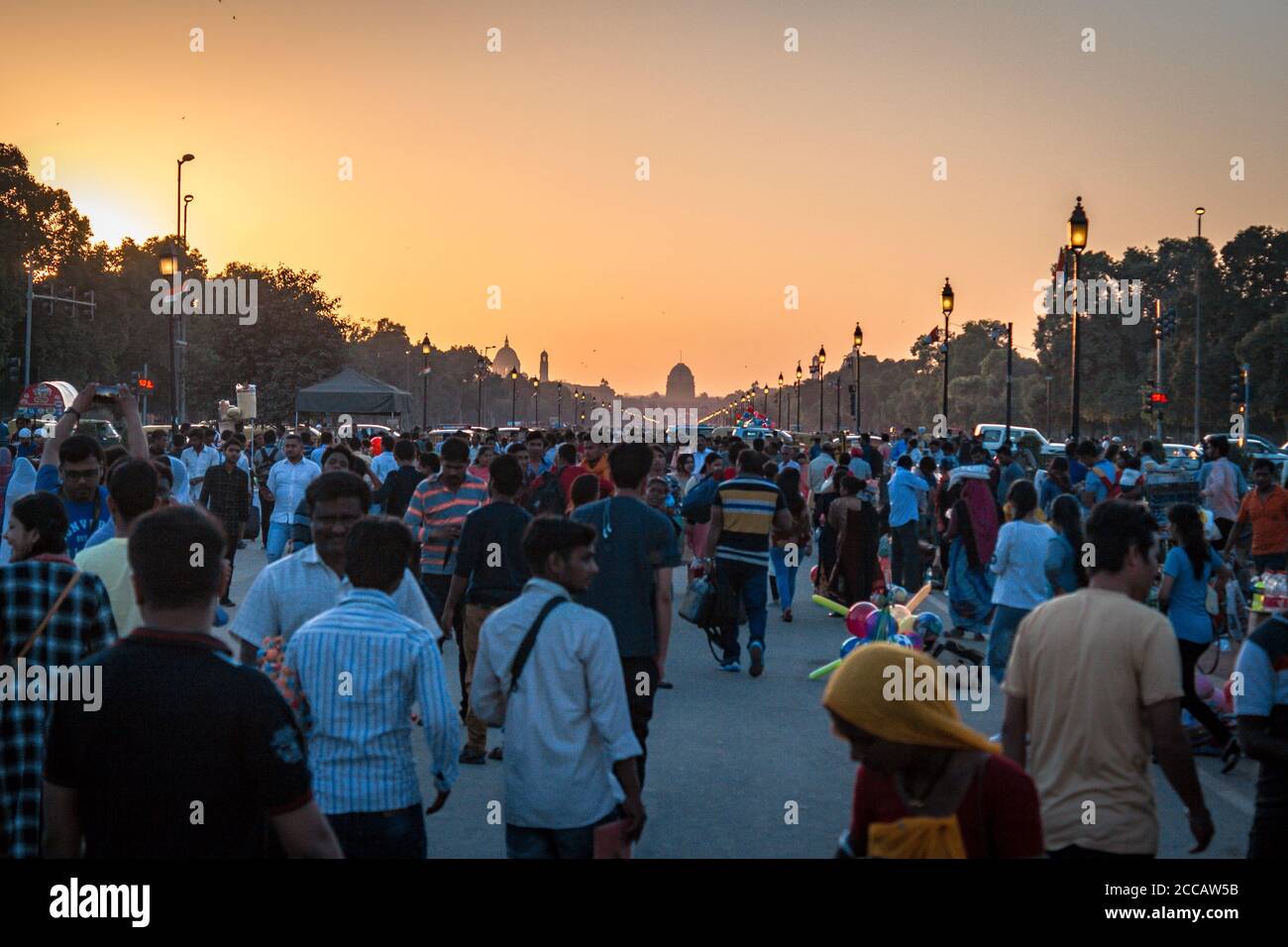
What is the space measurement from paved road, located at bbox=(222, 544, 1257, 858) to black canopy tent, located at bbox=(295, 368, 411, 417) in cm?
2462

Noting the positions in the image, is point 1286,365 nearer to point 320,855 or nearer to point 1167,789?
point 1167,789

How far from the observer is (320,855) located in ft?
11.1

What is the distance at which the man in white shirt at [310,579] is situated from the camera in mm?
5148

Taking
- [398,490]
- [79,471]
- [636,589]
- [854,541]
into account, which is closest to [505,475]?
[636,589]

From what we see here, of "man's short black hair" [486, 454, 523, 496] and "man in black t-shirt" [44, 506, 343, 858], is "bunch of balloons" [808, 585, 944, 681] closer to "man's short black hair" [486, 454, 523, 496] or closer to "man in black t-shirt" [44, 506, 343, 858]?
"man's short black hair" [486, 454, 523, 496]

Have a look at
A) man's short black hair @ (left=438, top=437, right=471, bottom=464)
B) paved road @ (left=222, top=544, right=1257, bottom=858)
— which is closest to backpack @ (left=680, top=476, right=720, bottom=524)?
paved road @ (left=222, top=544, right=1257, bottom=858)

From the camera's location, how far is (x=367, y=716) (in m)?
4.30

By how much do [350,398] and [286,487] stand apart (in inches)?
860

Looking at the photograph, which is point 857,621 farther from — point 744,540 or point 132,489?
point 132,489

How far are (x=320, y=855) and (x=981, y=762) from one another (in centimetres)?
157

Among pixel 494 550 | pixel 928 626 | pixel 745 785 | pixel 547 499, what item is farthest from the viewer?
pixel 547 499

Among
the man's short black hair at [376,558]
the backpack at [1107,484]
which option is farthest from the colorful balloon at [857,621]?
the man's short black hair at [376,558]

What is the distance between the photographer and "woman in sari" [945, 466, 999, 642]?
1432 centimetres
